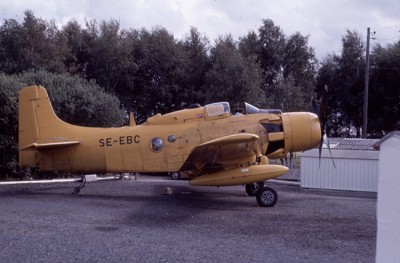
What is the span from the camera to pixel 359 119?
44.6 m

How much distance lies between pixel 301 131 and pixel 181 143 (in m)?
3.69

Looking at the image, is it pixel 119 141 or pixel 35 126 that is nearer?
pixel 119 141

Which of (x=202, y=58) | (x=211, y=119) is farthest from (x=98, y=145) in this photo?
(x=202, y=58)

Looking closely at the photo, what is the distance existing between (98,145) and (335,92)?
1380 inches

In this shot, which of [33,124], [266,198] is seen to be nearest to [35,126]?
[33,124]

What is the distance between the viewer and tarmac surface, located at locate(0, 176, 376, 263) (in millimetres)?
7445

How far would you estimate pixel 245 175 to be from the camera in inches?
536

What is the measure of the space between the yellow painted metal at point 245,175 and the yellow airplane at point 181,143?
0.03 metres

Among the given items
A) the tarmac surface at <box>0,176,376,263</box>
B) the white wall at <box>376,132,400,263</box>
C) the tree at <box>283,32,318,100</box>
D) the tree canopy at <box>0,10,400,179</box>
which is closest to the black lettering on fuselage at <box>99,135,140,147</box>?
the tarmac surface at <box>0,176,376,263</box>

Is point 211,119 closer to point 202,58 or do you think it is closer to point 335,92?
point 202,58

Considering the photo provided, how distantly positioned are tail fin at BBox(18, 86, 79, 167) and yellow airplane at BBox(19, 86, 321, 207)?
3cm

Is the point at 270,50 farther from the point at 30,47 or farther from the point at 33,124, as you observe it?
the point at 33,124

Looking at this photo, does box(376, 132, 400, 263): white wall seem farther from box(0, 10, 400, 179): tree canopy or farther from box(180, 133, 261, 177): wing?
box(0, 10, 400, 179): tree canopy

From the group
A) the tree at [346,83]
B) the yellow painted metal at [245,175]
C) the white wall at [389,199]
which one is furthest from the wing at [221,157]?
the tree at [346,83]
